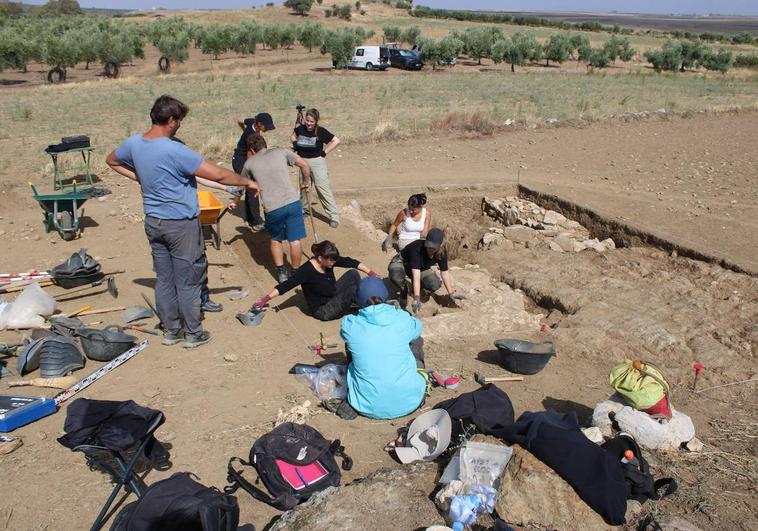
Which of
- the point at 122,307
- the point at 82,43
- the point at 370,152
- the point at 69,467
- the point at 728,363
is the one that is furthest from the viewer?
the point at 82,43

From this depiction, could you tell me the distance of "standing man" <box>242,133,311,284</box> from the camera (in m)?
6.83

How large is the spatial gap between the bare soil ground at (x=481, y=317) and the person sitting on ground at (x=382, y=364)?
0.55 feet

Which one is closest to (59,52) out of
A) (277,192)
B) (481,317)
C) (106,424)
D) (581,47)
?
(581,47)

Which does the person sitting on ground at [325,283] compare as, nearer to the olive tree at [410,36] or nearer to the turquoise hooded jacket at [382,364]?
the turquoise hooded jacket at [382,364]

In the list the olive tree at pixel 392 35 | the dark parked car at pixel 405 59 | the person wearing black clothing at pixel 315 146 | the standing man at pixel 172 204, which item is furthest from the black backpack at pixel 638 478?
the olive tree at pixel 392 35

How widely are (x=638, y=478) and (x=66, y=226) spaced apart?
7440mm

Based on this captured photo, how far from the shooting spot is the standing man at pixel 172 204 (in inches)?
201

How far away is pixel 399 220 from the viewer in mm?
7633

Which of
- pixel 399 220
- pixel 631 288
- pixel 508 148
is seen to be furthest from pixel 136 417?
pixel 508 148

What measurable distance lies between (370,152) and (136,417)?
1043 cm

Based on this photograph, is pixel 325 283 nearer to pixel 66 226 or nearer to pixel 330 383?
pixel 330 383

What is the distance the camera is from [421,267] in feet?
23.3

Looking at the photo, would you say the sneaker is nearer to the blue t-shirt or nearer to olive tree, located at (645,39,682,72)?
the blue t-shirt

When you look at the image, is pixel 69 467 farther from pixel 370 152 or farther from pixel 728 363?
pixel 370 152
